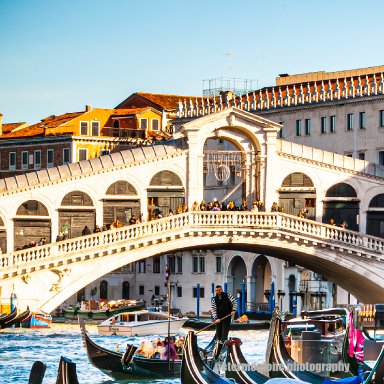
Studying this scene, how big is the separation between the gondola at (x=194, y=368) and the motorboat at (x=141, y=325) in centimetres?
1895

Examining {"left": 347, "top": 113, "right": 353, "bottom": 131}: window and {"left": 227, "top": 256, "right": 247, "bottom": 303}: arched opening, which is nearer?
{"left": 347, "top": 113, "right": 353, "bottom": 131}: window

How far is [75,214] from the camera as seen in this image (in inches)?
2012

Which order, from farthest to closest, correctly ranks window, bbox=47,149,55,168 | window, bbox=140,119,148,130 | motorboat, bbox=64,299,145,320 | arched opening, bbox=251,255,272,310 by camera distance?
window, bbox=140,119,148,130, window, bbox=47,149,55,168, arched opening, bbox=251,255,272,310, motorboat, bbox=64,299,145,320

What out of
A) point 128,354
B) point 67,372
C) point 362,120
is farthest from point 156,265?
point 67,372

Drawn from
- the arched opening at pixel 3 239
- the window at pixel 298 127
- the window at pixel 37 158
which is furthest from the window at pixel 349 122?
the window at pixel 37 158

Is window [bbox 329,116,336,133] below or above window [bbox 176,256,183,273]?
above

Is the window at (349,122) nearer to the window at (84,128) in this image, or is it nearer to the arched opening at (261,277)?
the arched opening at (261,277)

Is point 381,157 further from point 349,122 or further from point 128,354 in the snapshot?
point 128,354

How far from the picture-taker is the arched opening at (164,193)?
169 ft

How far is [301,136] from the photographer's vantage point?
2470 inches

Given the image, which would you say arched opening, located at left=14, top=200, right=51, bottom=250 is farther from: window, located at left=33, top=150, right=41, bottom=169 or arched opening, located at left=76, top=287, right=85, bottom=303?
arched opening, located at left=76, top=287, right=85, bottom=303

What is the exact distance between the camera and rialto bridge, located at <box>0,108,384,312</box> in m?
49.2

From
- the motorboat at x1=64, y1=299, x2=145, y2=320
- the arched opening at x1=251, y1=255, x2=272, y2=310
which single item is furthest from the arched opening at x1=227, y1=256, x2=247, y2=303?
the motorboat at x1=64, y1=299, x2=145, y2=320

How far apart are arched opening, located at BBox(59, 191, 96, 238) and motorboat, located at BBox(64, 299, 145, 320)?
14.1 meters
